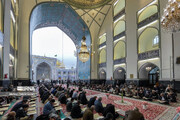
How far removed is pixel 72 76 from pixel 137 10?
86.8 ft

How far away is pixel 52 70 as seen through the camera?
88.6 ft

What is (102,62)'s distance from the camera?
54.1 ft

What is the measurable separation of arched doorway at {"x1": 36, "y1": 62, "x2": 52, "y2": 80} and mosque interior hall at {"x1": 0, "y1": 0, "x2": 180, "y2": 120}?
36.0ft

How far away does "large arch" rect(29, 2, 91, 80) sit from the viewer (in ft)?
47.9

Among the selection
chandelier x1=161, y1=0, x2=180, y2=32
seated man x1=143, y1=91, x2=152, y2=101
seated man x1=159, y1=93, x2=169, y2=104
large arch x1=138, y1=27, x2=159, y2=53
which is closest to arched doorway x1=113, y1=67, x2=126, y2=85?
→ large arch x1=138, y1=27, x2=159, y2=53

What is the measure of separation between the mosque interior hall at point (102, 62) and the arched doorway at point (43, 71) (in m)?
11.0

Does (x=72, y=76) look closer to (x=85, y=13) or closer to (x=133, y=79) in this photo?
(x=85, y=13)

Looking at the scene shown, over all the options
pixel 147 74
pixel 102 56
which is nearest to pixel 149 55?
pixel 147 74

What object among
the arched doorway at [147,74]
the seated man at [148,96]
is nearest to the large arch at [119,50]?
the arched doorway at [147,74]

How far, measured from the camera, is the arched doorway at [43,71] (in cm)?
2634

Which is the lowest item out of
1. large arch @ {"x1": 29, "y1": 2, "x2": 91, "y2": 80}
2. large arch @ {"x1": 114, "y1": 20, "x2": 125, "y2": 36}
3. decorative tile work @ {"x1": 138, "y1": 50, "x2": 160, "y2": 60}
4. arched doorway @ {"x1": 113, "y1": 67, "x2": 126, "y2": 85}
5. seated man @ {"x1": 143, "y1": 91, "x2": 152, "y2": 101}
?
seated man @ {"x1": 143, "y1": 91, "x2": 152, "y2": 101}

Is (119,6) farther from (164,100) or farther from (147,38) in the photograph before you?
(164,100)

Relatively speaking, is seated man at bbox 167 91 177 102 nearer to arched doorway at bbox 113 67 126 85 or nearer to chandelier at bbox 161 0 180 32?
chandelier at bbox 161 0 180 32

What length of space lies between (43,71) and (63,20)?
45.8ft
